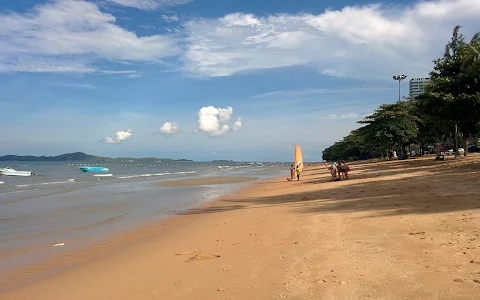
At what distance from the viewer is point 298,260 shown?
6328 millimetres

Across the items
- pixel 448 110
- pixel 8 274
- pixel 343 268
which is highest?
pixel 448 110

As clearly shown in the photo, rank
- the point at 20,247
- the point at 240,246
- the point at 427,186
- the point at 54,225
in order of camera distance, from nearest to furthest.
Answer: the point at 240,246 < the point at 20,247 < the point at 54,225 < the point at 427,186

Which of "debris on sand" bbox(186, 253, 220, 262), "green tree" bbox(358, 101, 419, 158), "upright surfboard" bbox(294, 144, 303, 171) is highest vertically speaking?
"green tree" bbox(358, 101, 419, 158)

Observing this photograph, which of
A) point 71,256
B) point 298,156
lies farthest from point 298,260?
point 298,156

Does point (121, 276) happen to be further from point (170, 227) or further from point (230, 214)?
Answer: point (230, 214)

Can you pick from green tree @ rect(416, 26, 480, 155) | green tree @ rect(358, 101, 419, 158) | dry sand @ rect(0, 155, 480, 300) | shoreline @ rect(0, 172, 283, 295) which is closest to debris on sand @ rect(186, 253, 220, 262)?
dry sand @ rect(0, 155, 480, 300)

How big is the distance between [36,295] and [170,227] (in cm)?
607

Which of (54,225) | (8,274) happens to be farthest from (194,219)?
(8,274)

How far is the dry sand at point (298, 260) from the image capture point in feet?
16.0

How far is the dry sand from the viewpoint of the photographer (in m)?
4.88

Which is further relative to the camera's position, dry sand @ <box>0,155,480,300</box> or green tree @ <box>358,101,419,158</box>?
green tree @ <box>358,101,419,158</box>

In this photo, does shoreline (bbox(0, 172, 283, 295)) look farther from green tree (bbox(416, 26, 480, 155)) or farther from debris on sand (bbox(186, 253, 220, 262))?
green tree (bbox(416, 26, 480, 155))

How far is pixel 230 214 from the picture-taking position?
13859 millimetres

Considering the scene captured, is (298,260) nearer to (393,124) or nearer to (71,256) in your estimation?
(71,256)
